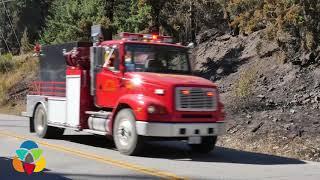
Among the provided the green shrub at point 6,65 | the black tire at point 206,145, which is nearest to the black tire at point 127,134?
the black tire at point 206,145

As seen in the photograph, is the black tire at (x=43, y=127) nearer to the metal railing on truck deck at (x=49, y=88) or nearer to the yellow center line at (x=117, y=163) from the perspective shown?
the metal railing on truck deck at (x=49, y=88)

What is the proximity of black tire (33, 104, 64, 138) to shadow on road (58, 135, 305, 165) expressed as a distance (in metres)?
0.90

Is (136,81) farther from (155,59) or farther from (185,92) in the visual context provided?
(185,92)

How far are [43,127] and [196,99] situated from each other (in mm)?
5939

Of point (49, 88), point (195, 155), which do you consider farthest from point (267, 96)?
point (195, 155)

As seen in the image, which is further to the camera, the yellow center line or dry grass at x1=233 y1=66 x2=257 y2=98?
dry grass at x1=233 y1=66 x2=257 y2=98

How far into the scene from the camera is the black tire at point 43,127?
16.4 metres

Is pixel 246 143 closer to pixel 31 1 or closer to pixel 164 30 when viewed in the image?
pixel 164 30

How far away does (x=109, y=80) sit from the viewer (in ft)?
44.9

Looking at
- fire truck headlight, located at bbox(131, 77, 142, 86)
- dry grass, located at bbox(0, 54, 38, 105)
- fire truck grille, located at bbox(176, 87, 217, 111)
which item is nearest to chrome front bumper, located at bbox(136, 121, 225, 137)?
fire truck grille, located at bbox(176, 87, 217, 111)

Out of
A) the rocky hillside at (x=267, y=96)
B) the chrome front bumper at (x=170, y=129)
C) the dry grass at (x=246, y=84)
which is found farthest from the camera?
the dry grass at (x=246, y=84)

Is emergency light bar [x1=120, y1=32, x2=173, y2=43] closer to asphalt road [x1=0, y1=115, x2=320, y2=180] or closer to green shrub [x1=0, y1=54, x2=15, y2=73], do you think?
asphalt road [x1=0, y1=115, x2=320, y2=180]

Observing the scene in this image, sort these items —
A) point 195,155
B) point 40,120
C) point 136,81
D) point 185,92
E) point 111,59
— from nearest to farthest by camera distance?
point 185,92 < point 136,81 < point 195,155 < point 111,59 < point 40,120

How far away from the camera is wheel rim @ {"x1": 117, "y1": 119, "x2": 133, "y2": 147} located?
496 inches
